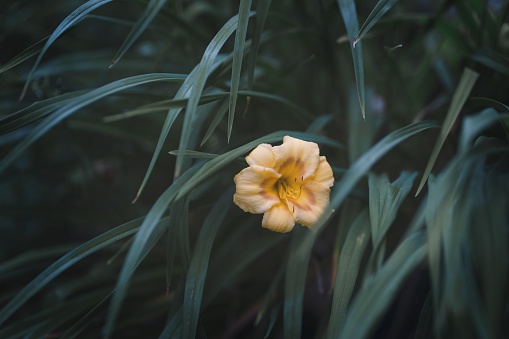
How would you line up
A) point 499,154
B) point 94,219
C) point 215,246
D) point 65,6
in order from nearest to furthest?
point 499,154
point 215,246
point 94,219
point 65,6

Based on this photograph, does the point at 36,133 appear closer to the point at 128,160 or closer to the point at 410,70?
the point at 128,160

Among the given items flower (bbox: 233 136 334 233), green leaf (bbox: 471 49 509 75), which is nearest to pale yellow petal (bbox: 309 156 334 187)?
flower (bbox: 233 136 334 233)

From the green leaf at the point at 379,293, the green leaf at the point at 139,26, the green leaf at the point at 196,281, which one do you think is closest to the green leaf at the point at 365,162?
the green leaf at the point at 379,293

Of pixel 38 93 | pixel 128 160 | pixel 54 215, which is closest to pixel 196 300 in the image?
pixel 54 215

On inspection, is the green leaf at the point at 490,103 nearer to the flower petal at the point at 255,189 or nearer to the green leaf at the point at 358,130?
the green leaf at the point at 358,130

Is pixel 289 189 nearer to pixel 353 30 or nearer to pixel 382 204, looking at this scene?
pixel 382 204

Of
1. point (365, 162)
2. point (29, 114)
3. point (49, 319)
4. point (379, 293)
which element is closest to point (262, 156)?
point (365, 162)

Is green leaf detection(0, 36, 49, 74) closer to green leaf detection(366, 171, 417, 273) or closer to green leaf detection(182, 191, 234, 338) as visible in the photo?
green leaf detection(182, 191, 234, 338)
